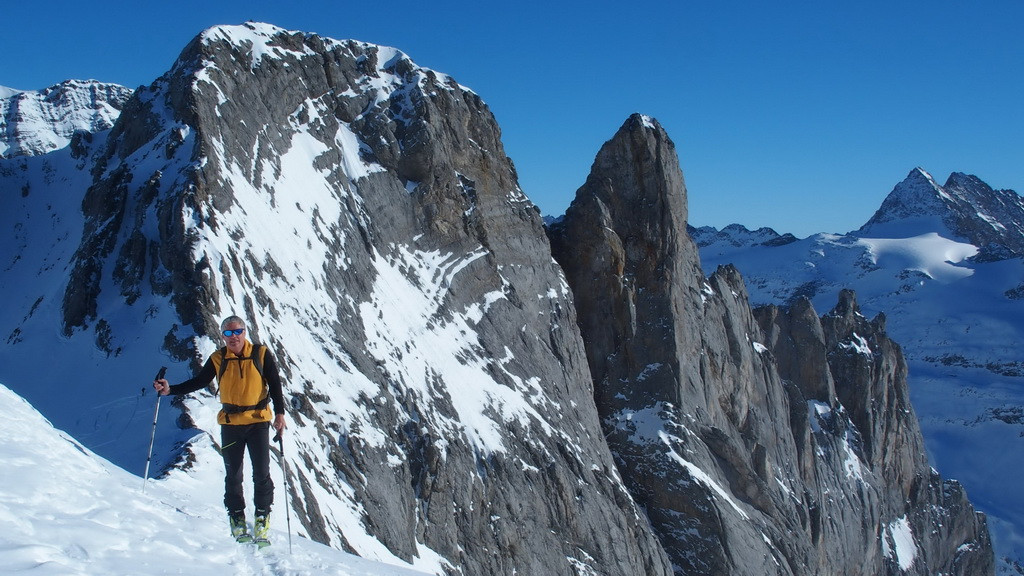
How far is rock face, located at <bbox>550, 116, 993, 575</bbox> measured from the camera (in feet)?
138

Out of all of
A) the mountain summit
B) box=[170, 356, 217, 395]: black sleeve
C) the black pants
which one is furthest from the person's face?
the mountain summit

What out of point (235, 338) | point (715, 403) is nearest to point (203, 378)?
point (235, 338)

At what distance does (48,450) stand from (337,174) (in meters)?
28.0

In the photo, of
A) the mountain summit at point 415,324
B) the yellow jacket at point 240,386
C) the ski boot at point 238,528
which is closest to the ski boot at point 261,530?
the ski boot at point 238,528

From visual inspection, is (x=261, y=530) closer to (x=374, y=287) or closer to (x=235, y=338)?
(x=235, y=338)

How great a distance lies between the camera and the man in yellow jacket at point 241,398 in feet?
35.9

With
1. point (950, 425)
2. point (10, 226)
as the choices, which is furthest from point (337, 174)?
point (950, 425)

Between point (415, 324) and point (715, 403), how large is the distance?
23.4 m

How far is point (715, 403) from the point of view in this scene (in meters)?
49.7

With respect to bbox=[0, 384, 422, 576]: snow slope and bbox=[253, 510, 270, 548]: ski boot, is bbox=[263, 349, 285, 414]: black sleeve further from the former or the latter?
bbox=[0, 384, 422, 576]: snow slope

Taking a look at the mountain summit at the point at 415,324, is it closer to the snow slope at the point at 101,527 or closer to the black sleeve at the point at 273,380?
the snow slope at the point at 101,527

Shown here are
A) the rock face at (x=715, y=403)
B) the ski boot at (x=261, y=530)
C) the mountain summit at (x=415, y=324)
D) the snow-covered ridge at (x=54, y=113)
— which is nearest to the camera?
the ski boot at (x=261, y=530)

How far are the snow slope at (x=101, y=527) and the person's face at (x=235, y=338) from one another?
2394 millimetres

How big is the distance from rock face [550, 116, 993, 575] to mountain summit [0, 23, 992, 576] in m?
0.19
